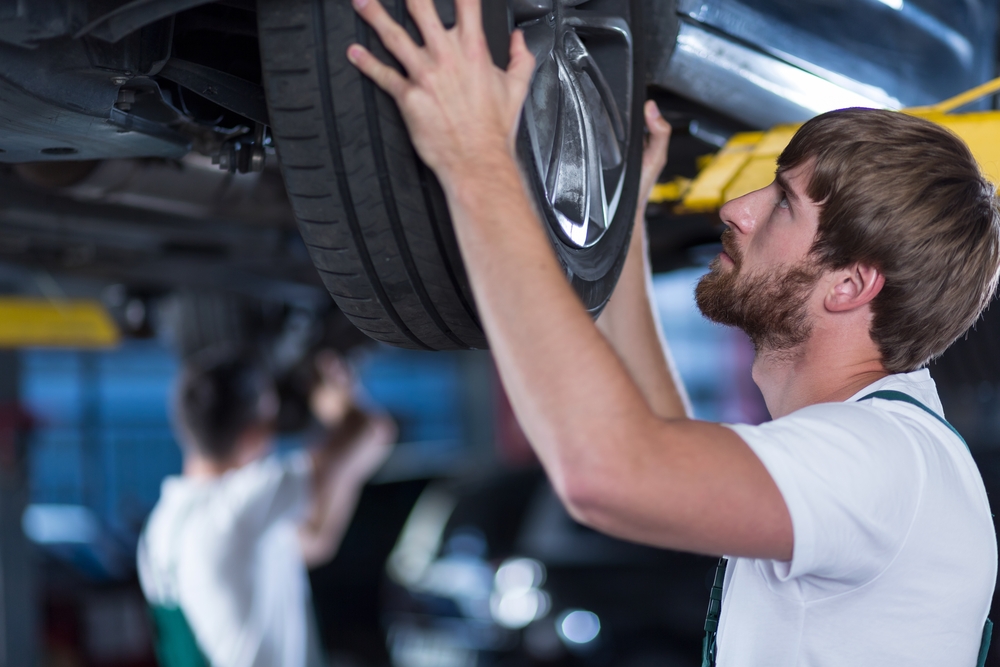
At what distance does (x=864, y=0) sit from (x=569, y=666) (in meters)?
2.44

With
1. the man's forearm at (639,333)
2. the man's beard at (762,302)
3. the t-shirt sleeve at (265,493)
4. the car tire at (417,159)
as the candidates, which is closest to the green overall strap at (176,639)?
the t-shirt sleeve at (265,493)

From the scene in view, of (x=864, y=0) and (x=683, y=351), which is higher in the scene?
(x=864, y=0)

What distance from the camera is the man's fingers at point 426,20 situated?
0.88m

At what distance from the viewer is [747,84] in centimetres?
152

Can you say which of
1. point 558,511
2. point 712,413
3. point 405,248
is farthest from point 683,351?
point 405,248

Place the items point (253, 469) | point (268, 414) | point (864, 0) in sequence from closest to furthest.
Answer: point (864, 0)
point (253, 469)
point (268, 414)

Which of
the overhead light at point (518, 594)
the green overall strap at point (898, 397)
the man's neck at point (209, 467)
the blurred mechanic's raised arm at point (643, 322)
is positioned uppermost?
the green overall strap at point (898, 397)

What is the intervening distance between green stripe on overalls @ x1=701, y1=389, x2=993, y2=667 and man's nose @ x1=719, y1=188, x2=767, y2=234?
263 millimetres

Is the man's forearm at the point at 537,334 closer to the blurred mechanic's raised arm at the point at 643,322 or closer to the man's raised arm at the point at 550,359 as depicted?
the man's raised arm at the point at 550,359

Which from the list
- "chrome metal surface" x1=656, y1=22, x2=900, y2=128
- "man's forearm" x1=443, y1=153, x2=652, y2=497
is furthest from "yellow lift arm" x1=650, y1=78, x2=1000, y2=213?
"man's forearm" x1=443, y1=153, x2=652, y2=497

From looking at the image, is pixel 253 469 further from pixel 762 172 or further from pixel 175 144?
pixel 762 172

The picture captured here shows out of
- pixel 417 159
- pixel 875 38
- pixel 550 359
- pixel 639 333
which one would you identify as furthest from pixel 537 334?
pixel 875 38

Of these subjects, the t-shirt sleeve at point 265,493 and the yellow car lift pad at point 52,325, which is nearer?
the t-shirt sleeve at point 265,493

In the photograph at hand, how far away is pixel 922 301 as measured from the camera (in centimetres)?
106
